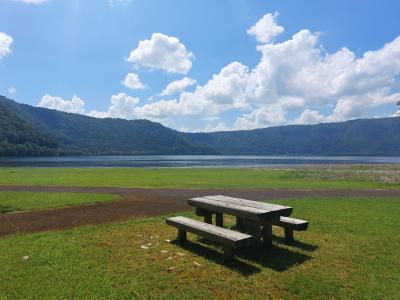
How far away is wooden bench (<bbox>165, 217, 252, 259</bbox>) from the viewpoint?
7.09m

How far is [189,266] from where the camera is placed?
7285mm

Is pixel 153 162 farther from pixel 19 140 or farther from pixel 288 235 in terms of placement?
pixel 288 235

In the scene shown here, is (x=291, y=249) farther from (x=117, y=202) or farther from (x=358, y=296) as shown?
(x=117, y=202)

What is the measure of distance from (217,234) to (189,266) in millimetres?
899

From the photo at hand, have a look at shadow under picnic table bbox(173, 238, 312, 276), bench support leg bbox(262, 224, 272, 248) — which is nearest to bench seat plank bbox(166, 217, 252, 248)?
shadow under picnic table bbox(173, 238, 312, 276)

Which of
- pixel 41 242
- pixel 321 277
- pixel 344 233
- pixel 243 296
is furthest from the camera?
pixel 344 233

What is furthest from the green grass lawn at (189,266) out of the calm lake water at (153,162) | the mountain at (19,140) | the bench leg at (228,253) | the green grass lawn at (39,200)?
the mountain at (19,140)

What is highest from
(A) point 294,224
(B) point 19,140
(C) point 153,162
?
(B) point 19,140

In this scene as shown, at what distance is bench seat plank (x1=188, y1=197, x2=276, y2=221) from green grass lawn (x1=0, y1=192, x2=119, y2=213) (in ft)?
28.5

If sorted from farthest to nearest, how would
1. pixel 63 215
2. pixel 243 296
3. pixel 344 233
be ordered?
1. pixel 63 215
2. pixel 344 233
3. pixel 243 296

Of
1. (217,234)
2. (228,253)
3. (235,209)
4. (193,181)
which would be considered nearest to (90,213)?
(235,209)

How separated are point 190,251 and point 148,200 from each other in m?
9.34

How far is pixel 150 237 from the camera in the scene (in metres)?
9.66

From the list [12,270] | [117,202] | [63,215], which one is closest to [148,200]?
[117,202]
